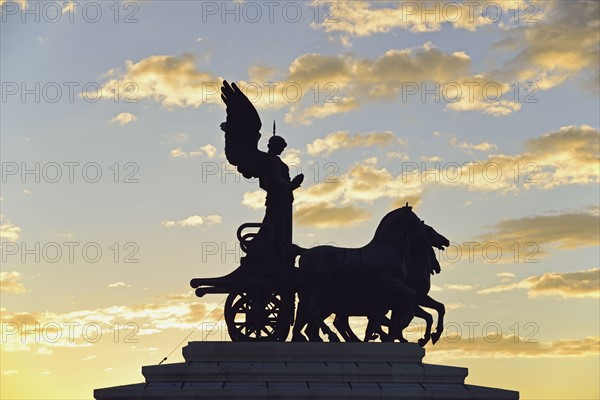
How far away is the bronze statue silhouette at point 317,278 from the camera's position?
25.7 m

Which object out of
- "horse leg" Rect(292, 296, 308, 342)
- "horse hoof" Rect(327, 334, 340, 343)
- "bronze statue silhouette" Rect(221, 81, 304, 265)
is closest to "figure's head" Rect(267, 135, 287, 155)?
"bronze statue silhouette" Rect(221, 81, 304, 265)

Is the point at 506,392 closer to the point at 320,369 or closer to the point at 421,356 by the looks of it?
the point at 421,356

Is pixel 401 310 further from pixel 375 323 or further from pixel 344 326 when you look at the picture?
pixel 344 326

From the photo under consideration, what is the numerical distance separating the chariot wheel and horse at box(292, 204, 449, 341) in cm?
39

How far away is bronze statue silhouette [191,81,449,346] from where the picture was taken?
84.3 ft

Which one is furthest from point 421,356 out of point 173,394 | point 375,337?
point 173,394

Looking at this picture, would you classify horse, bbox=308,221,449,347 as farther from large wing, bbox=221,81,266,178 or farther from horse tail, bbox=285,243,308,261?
large wing, bbox=221,81,266,178

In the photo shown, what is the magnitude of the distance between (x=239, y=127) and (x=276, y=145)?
3.29 ft

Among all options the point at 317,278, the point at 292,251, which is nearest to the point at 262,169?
the point at 292,251

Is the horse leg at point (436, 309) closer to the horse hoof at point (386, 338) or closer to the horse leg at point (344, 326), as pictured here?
the horse hoof at point (386, 338)

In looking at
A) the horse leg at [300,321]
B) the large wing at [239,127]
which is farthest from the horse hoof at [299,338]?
the large wing at [239,127]

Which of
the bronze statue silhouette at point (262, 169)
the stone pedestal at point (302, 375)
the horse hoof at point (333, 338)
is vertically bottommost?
the stone pedestal at point (302, 375)

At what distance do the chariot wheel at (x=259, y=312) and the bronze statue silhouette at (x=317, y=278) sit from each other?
0.08 ft

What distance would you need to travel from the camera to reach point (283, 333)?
86.7 feet
